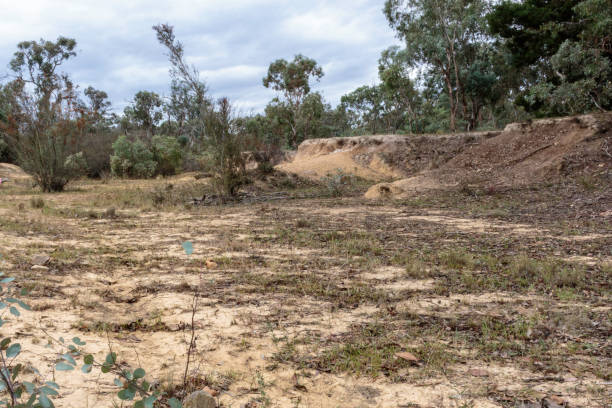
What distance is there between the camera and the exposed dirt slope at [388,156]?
735 inches

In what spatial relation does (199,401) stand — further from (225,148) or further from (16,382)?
(225,148)

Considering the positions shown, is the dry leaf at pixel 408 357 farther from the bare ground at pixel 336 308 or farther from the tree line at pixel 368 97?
the tree line at pixel 368 97

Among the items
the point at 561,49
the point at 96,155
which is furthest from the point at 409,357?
the point at 96,155

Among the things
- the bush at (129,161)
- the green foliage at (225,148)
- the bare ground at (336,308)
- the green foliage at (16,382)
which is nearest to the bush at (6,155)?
the bush at (129,161)

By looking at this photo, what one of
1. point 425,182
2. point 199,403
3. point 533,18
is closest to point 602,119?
point 425,182

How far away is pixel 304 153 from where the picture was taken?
24281mm

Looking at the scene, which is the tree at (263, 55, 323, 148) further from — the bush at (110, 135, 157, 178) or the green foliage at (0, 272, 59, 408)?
the green foliage at (0, 272, 59, 408)

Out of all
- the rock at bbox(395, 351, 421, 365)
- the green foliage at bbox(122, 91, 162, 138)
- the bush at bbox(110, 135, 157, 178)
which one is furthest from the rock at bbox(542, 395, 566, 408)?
the green foliage at bbox(122, 91, 162, 138)

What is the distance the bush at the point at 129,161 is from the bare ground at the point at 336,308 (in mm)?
12594

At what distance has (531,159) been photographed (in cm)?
1429

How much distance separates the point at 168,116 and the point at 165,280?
41.4 metres

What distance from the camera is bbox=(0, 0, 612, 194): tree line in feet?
40.2

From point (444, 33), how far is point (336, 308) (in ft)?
73.4

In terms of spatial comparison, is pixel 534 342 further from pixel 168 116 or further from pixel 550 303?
pixel 168 116
